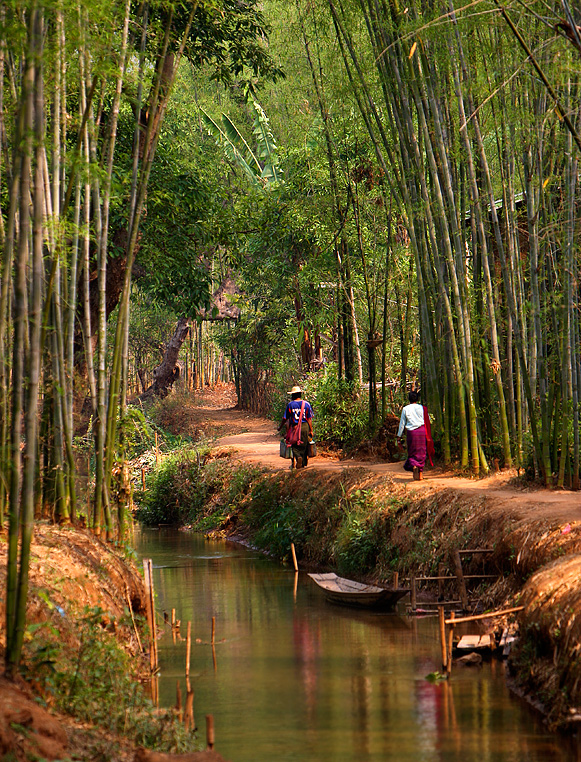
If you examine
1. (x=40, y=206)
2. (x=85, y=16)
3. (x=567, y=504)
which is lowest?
(x=567, y=504)

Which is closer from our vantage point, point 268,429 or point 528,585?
point 528,585

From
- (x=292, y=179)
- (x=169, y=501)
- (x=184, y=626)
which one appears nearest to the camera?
(x=184, y=626)

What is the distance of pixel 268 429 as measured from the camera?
24.5m

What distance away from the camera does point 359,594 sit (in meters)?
9.00

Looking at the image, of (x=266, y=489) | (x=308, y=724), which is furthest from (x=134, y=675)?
(x=266, y=489)

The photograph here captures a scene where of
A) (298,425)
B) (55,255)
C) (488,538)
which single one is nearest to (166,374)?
(298,425)

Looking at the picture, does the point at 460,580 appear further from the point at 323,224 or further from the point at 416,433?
the point at 323,224

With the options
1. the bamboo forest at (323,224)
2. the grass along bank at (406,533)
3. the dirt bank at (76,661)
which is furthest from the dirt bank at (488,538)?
the dirt bank at (76,661)

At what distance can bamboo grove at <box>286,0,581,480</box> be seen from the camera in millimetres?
8555

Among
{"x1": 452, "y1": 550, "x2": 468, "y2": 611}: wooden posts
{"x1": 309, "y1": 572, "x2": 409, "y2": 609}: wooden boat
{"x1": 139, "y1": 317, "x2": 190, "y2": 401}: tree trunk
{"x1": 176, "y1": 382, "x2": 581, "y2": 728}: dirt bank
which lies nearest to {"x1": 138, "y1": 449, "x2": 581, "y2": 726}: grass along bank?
{"x1": 176, "y1": 382, "x2": 581, "y2": 728}: dirt bank

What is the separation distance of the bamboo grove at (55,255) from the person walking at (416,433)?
12.3 feet

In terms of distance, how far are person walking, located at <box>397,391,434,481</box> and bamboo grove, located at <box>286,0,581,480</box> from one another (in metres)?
0.30

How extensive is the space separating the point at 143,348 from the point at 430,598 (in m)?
25.5

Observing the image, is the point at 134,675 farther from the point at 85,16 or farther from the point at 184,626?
the point at 85,16
